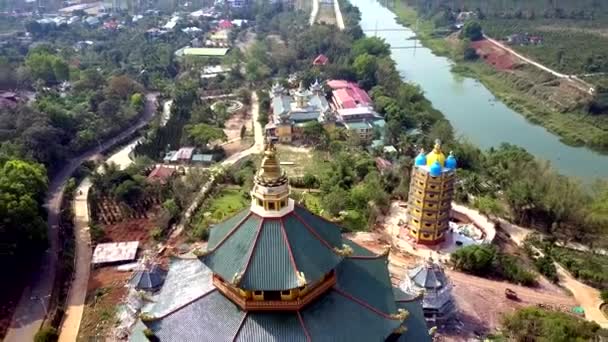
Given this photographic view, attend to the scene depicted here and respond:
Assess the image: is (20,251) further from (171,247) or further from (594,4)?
(594,4)

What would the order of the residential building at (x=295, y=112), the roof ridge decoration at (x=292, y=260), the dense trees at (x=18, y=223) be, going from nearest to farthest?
the roof ridge decoration at (x=292, y=260)
the dense trees at (x=18, y=223)
the residential building at (x=295, y=112)

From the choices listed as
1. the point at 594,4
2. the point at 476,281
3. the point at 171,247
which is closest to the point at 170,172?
the point at 171,247

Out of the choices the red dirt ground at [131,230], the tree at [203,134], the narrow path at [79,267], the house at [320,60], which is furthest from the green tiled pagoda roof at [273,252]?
the house at [320,60]

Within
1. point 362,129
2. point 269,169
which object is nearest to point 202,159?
point 362,129

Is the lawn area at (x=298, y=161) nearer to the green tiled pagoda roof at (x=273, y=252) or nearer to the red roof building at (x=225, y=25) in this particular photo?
the green tiled pagoda roof at (x=273, y=252)

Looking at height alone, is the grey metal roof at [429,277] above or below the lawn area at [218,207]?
above

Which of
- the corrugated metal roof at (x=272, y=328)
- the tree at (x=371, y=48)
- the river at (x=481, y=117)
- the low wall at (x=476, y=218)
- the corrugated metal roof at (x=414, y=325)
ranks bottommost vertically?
the river at (x=481, y=117)
